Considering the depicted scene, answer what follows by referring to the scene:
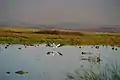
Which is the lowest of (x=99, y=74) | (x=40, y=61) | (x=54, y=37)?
(x=99, y=74)

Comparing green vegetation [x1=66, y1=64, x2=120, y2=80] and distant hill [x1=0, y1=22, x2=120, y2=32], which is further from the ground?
distant hill [x1=0, y1=22, x2=120, y2=32]

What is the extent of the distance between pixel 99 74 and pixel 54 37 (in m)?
0.45

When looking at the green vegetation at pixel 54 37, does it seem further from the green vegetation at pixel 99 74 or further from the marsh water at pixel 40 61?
the green vegetation at pixel 99 74

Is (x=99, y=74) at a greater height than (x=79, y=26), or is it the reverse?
(x=79, y=26)

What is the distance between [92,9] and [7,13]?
64 centimetres

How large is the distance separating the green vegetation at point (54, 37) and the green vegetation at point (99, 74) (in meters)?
0.19

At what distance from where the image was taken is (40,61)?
62.6 inches

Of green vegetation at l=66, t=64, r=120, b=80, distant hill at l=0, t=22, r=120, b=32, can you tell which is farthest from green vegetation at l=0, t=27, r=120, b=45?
green vegetation at l=66, t=64, r=120, b=80

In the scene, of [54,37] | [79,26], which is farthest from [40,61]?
[79,26]

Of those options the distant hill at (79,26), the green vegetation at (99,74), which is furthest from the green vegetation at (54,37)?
the green vegetation at (99,74)

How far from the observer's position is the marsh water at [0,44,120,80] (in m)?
1.55

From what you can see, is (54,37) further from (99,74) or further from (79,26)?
(99,74)

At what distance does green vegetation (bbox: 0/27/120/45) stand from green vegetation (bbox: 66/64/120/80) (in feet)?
0.63

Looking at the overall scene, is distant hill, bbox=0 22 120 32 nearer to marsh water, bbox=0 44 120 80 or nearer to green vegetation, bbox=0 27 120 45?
green vegetation, bbox=0 27 120 45
